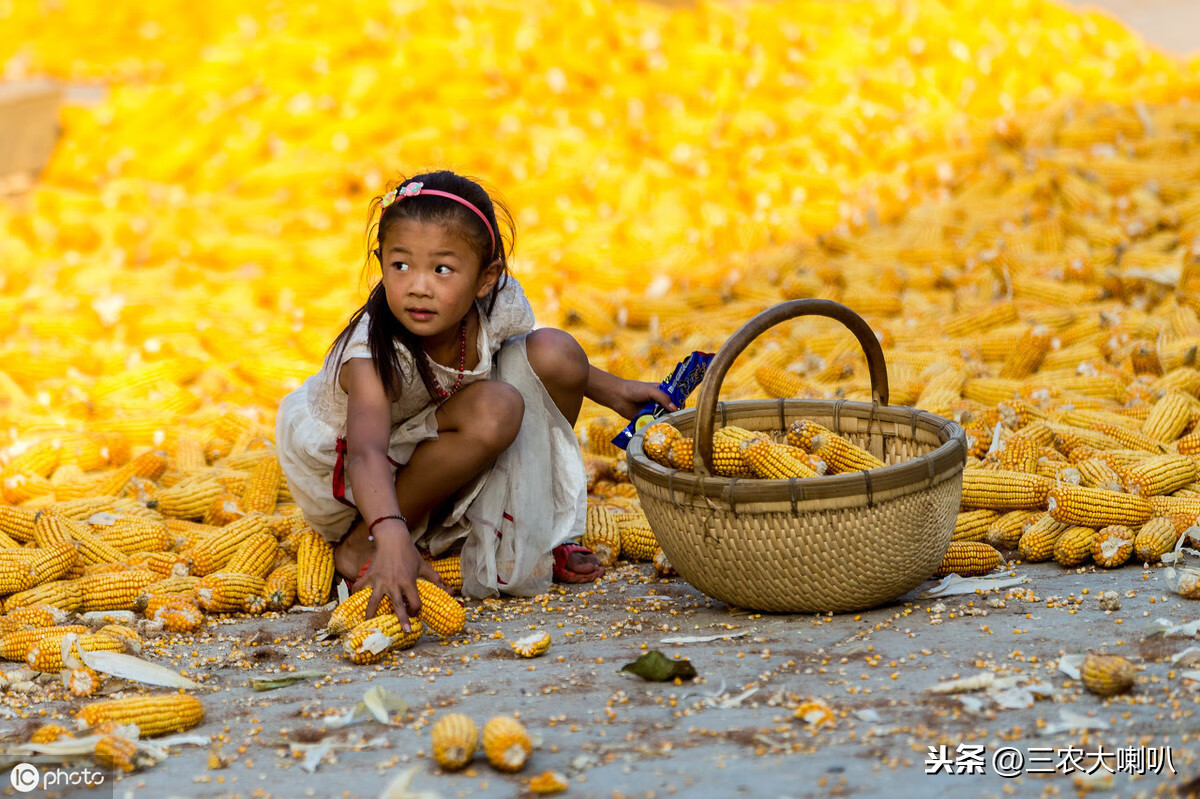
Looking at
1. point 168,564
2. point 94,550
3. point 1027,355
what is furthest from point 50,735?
point 1027,355

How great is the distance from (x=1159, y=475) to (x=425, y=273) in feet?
7.64

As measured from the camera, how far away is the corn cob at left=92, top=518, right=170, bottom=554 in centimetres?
383

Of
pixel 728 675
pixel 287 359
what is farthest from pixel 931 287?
pixel 728 675

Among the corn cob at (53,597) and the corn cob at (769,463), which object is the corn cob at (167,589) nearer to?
the corn cob at (53,597)

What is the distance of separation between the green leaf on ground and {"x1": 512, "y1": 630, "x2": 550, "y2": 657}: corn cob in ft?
1.01

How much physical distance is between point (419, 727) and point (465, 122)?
6313 mm

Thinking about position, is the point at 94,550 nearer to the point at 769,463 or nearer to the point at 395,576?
the point at 395,576

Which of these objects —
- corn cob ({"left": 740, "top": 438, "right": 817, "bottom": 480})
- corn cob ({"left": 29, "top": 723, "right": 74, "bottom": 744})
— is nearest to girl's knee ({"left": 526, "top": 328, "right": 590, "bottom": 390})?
corn cob ({"left": 740, "top": 438, "right": 817, "bottom": 480})

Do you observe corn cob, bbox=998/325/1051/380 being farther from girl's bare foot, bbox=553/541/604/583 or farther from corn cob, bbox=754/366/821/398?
girl's bare foot, bbox=553/541/604/583

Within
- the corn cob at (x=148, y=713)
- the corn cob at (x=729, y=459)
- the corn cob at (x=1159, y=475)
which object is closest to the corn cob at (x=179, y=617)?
the corn cob at (x=148, y=713)

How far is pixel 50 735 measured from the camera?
98.4 inches

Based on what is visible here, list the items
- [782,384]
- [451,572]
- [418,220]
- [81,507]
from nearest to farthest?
[418,220] → [451,572] → [81,507] → [782,384]

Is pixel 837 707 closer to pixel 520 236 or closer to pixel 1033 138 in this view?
pixel 520 236

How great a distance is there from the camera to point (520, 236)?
734 centimetres
